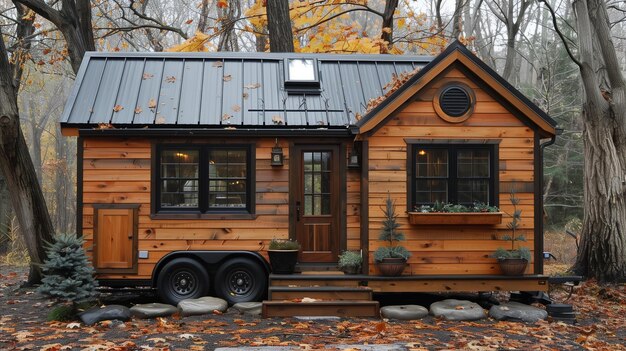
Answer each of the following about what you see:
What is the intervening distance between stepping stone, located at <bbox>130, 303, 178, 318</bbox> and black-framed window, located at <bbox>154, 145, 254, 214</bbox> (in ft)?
5.84

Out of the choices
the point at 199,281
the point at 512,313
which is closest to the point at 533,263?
the point at 512,313

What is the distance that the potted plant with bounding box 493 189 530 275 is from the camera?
1079 centimetres

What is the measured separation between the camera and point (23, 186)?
41.5ft

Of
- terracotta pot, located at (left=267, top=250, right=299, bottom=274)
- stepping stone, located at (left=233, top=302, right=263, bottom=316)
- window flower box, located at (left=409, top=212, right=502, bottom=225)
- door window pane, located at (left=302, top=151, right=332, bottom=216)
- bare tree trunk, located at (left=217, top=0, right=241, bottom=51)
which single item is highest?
bare tree trunk, located at (left=217, top=0, right=241, bottom=51)

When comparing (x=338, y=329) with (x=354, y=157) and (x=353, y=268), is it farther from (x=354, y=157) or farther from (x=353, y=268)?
(x=354, y=157)

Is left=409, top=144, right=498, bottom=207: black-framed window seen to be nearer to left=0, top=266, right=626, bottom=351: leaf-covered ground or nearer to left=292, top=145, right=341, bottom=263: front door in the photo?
left=292, top=145, right=341, bottom=263: front door

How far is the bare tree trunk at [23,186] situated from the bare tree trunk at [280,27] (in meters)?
6.39

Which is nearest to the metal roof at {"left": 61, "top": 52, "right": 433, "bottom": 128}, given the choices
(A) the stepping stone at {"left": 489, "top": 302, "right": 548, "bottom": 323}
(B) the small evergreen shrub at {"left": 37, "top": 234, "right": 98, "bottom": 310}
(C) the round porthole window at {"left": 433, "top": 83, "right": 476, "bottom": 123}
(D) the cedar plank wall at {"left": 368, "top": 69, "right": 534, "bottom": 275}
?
(D) the cedar plank wall at {"left": 368, "top": 69, "right": 534, "bottom": 275}

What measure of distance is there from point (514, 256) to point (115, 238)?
6.65 meters

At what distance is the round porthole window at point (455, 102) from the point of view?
11094 millimetres

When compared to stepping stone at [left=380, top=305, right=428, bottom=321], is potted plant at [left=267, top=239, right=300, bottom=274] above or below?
above

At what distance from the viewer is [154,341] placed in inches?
320

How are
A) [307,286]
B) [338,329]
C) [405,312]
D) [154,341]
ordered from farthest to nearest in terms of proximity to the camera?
[307,286]
[405,312]
[338,329]
[154,341]

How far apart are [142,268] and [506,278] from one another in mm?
6071
